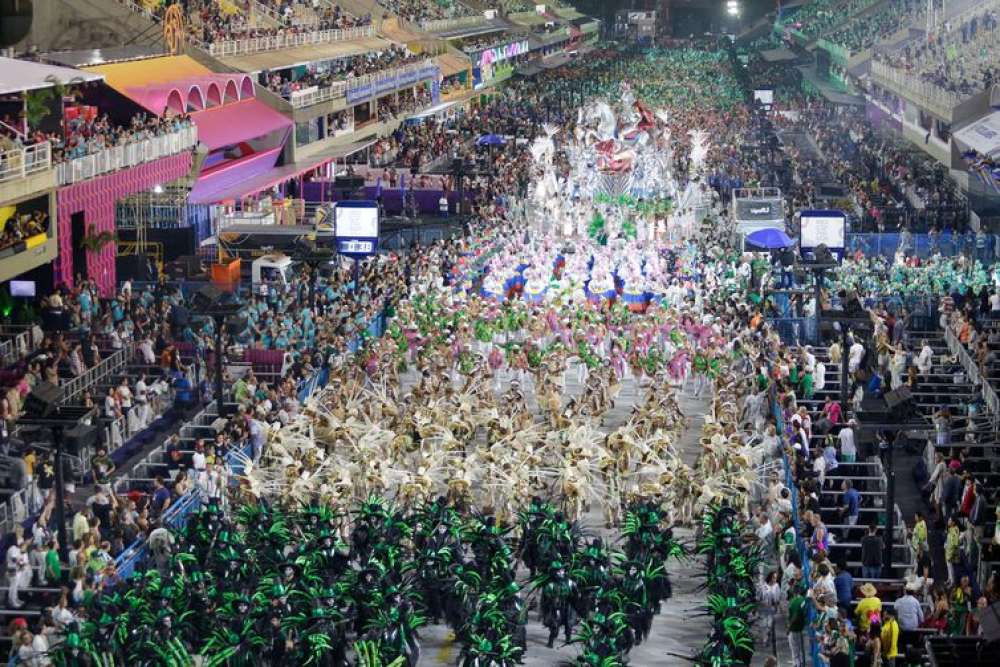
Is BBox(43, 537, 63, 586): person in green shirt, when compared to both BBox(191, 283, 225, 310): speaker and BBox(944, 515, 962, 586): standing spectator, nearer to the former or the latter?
BBox(191, 283, 225, 310): speaker

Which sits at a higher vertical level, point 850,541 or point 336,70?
point 336,70

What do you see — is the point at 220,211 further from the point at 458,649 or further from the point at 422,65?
the point at 422,65

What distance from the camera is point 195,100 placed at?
168 ft

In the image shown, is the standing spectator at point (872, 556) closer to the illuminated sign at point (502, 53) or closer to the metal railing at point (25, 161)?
the metal railing at point (25, 161)

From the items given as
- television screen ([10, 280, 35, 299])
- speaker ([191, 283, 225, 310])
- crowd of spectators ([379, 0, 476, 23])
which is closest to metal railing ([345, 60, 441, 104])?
crowd of spectators ([379, 0, 476, 23])

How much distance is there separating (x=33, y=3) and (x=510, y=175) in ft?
62.3

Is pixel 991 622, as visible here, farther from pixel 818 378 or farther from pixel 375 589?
pixel 818 378

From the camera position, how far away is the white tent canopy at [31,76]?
36531 millimetres

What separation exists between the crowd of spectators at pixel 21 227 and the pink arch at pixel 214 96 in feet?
56.5

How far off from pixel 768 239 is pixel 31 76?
18868mm

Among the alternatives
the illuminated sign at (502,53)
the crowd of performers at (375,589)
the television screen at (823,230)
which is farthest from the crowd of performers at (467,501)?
the illuminated sign at (502,53)

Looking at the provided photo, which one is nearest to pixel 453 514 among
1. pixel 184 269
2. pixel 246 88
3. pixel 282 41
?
pixel 184 269

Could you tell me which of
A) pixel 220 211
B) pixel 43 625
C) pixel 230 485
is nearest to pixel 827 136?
pixel 220 211

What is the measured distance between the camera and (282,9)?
72375 mm
